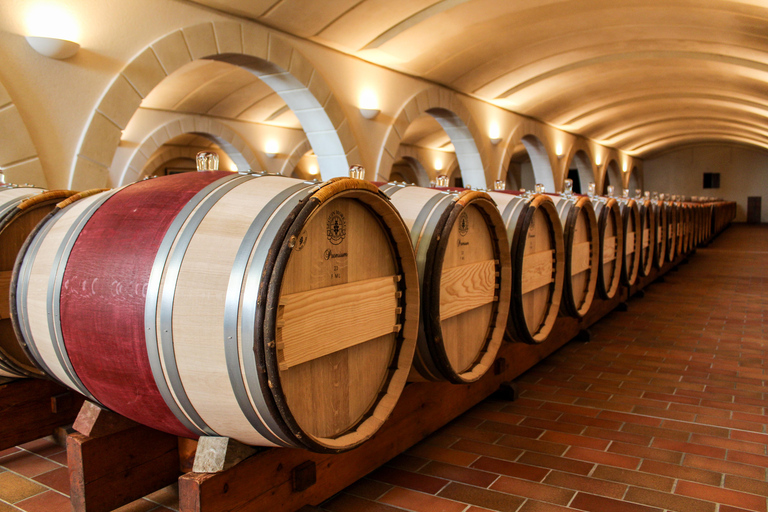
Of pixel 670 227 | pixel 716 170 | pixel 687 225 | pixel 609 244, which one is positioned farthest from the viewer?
pixel 716 170

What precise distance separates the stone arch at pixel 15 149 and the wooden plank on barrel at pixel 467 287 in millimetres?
3647

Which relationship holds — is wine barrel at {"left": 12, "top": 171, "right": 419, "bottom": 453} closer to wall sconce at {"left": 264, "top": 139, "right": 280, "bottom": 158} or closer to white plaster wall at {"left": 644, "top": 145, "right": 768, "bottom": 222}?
wall sconce at {"left": 264, "top": 139, "right": 280, "bottom": 158}

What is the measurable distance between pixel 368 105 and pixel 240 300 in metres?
7.04

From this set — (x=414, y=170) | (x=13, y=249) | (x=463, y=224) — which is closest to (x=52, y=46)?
(x=13, y=249)

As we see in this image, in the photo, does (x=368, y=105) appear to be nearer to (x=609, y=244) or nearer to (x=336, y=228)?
(x=609, y=244)

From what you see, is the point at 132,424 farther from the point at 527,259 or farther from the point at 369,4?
the point at 369,4

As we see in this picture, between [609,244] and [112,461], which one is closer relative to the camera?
[112,461]

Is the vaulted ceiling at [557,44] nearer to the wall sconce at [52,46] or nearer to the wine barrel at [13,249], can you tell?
the wall sconce at [52,46]

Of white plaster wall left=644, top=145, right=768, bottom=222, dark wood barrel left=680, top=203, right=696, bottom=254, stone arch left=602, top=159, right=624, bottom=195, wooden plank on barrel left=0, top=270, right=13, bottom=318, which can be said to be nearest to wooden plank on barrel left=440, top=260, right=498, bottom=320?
wooden plank on barrel left=0, top=270, right=13, bottom=318

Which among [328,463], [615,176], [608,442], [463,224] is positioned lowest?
[608,442]

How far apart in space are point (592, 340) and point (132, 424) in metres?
3.51

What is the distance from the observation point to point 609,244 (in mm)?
4473

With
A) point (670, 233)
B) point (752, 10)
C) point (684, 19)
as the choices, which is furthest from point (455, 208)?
point (684, 19)

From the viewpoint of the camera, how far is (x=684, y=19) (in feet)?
27.6
